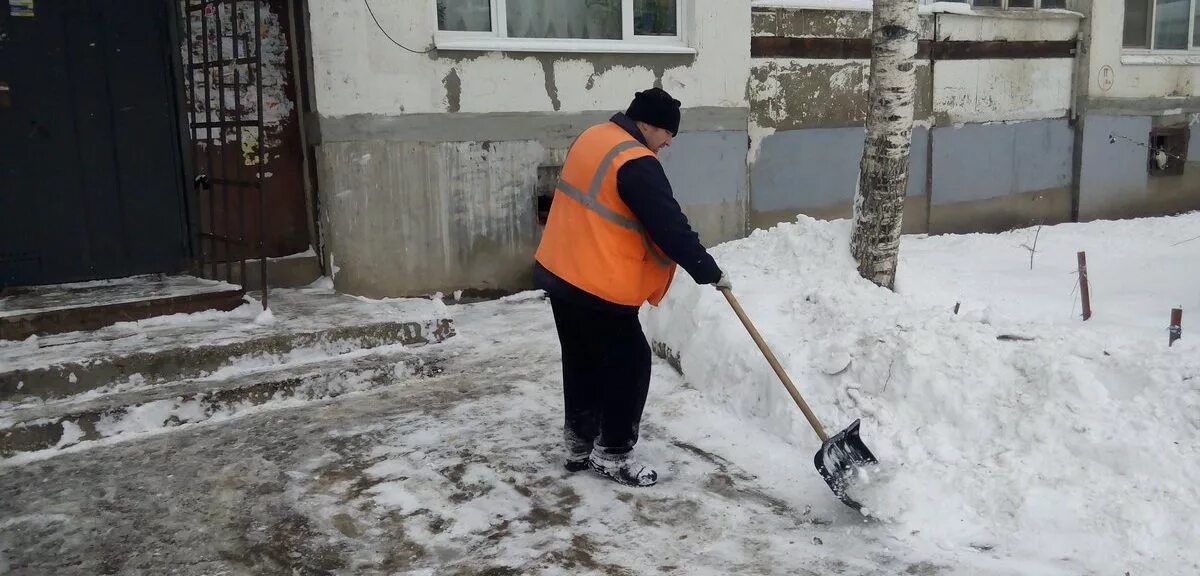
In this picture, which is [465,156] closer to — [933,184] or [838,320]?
[838,320]

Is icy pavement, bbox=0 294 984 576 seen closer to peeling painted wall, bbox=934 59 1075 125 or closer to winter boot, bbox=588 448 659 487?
winter boot, bbox=588 448 659 487

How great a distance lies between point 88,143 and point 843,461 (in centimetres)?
501

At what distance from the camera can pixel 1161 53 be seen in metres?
11.0

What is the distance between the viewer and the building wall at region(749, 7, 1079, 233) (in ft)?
27.7

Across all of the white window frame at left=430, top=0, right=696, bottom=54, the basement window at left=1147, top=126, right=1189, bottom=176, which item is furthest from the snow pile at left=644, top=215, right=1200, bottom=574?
the basement window at left=1147, top=126, right=1189, bottom=176

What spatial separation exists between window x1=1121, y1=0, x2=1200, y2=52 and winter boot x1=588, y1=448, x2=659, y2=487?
32.8 feet

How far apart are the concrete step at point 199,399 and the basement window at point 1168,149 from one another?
32.9 ft

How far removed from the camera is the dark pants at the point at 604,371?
3654 mm

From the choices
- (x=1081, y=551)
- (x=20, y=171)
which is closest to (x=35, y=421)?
(x=20, y=171)

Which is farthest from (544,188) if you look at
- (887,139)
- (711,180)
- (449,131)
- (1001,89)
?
(1001,89)

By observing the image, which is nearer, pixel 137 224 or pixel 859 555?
pixel 859 555

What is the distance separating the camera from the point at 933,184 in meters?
9.49

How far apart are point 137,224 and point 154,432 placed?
221 centimetres

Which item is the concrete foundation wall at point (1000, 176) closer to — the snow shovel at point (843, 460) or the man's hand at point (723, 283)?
the man's hand at point (723, 283)
